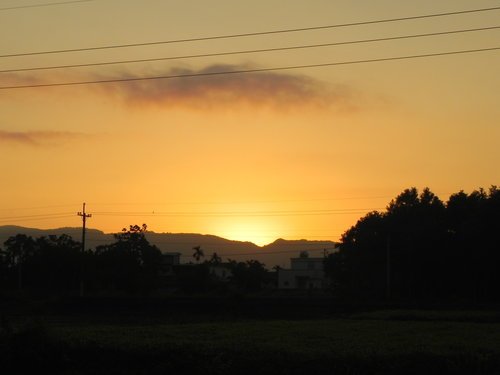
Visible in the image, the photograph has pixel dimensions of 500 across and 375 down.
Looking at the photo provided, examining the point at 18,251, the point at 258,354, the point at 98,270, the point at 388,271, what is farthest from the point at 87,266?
the point at 258,354

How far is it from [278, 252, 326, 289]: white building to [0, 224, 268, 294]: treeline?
2895 centimetres

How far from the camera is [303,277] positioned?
146m

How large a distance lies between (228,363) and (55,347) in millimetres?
6650

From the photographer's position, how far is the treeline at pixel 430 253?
77938 millimetres

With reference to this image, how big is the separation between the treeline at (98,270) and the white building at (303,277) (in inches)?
1140

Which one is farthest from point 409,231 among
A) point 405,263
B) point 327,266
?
point 327,266

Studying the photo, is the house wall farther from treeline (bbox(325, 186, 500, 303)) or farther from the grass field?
the grass field

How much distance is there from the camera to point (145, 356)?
2389 cm

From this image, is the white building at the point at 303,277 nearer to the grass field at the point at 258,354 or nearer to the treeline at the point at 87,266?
the treeline at the point at 87,266

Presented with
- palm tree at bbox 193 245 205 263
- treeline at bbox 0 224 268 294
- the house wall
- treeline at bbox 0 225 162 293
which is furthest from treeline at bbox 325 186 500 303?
palm tree at bbox 193 245 205 263

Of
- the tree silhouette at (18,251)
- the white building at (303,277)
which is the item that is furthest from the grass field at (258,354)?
the white building at (303,277)

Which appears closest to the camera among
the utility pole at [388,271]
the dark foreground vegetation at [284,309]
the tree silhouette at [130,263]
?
the dark foreground vegetation at [284,309]

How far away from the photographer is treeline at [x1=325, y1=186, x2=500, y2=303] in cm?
7794

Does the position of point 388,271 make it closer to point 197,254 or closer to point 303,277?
point 303,277
